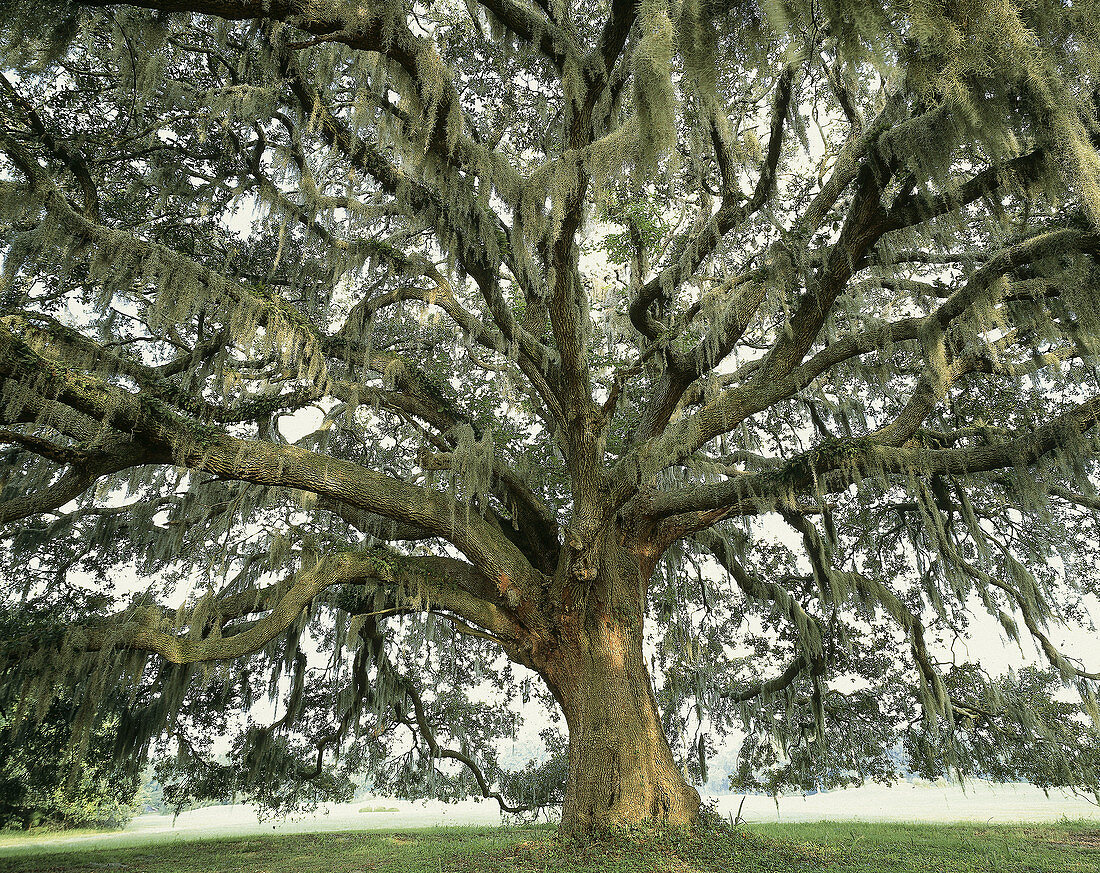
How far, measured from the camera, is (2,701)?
561 cm

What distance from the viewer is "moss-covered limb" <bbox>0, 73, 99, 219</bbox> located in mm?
4523

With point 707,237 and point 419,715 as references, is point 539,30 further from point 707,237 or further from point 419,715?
point 419,715

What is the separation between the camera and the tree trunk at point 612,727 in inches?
186

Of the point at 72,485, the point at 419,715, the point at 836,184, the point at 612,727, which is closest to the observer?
the point at 72,485

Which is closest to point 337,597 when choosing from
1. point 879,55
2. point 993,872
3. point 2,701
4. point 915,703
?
point 2,701

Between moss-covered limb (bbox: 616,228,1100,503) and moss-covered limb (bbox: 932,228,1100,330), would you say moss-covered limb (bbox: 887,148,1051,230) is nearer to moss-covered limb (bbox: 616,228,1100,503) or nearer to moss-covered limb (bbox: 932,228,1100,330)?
moss-covered limb (bbox: 932,228,1100,330)

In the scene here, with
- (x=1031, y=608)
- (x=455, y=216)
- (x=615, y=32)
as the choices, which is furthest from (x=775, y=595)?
(x=615, y=32)

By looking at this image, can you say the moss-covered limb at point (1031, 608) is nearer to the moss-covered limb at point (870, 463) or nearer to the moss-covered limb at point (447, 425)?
the moss-covered limb at point (870, 463)

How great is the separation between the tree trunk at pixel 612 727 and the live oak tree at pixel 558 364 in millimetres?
33

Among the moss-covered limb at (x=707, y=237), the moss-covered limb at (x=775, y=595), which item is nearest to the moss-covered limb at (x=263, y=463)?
the moss-covered limb at (x=775, y=595)

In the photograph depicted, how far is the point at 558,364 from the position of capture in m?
6.12

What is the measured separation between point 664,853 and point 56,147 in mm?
7128

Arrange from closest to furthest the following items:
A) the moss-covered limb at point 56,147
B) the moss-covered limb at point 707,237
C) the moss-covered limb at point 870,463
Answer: the moss-covered limb at point 870,463 → the moss-covered limb at point 56,147 → the moss-covered limb at point 707,237

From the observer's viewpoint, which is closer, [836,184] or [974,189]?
[974,189]
